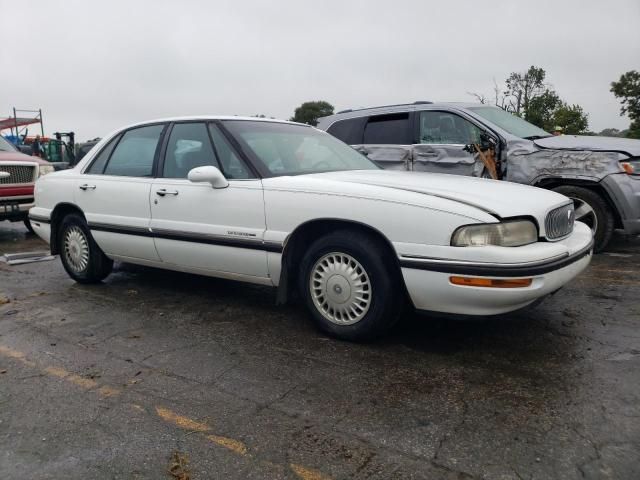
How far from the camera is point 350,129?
7.99m

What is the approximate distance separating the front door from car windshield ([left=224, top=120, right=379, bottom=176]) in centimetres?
16

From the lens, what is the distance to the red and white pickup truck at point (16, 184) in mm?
8345

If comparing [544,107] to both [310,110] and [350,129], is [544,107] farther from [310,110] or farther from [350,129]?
[310,110]

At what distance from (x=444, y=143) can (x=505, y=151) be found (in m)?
0.80

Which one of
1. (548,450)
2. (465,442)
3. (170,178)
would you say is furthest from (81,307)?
(548,450)

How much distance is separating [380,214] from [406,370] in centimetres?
90

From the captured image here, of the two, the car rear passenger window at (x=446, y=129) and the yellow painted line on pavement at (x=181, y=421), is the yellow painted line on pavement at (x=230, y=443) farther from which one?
the car rear passenger window at (x=446, y=129)

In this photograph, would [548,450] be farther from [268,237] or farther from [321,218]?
[268,237]

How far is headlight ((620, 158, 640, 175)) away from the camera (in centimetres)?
590

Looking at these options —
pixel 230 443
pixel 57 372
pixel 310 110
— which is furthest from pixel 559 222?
pixel 310 110

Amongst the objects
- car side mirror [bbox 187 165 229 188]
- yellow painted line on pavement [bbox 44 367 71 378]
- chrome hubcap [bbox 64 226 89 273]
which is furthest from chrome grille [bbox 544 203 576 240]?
chrome hubcap [bbox 64 226 89 273]

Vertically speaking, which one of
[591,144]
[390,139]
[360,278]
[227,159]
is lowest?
[360,278]

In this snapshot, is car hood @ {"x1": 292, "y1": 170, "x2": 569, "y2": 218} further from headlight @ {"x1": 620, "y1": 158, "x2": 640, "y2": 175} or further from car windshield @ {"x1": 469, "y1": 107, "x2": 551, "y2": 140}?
car windshield @ {"x1": 469, "y1": 107, "x2": 551, "y2": 140}

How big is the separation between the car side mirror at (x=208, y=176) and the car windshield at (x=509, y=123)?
4222 mm
